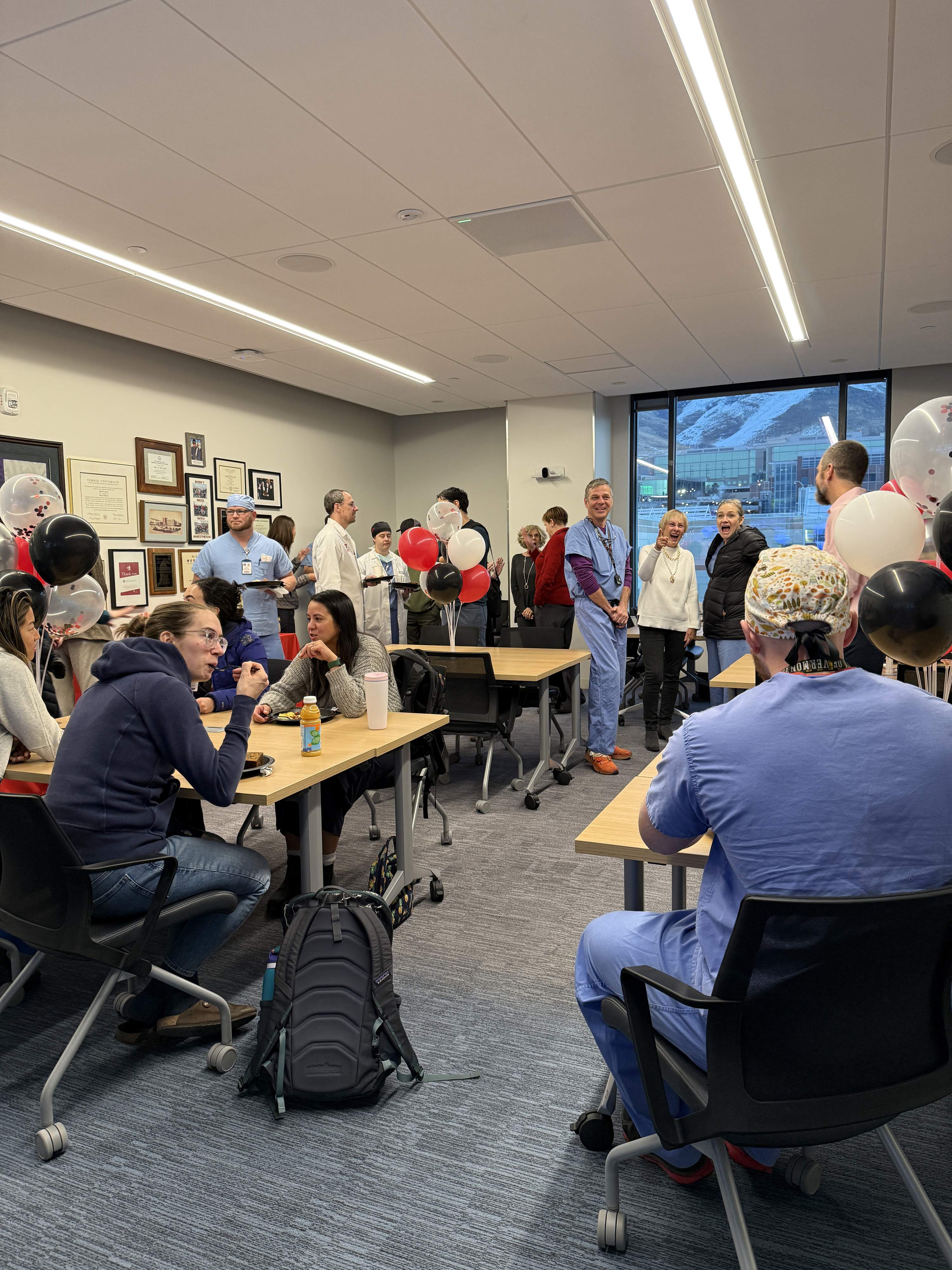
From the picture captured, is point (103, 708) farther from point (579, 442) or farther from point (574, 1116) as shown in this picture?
point (579, 442)

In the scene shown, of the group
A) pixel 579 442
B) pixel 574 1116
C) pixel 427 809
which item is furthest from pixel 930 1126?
pixel 579 442

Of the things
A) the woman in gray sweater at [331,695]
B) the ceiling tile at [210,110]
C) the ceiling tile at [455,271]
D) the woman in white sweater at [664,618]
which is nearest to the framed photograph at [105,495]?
the ceiling tile at [455,271]

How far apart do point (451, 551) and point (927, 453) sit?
306 centimetres

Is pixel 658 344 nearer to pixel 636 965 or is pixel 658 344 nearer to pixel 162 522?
pixel 162 522

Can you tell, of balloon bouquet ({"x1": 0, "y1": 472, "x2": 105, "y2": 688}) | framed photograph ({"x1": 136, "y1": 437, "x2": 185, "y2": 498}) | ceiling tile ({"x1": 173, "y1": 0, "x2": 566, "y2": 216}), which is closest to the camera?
ceiling tile ({"x1": 173, "y1": 0, "x2": 566, "y2": 216})

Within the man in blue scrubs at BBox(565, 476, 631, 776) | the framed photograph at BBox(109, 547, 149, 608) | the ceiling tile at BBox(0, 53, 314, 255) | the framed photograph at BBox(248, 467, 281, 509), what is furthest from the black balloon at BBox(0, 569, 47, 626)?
the framed photograph at BBox(248, 467, 281, 509)

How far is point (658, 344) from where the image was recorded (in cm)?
642

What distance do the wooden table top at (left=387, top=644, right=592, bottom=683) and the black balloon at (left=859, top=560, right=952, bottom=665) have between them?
2.51m

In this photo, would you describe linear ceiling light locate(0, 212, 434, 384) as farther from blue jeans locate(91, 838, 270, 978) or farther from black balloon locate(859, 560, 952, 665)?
black balloon locate(859, 560, 952, 665)

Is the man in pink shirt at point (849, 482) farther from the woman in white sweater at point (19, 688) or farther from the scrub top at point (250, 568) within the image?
the scrub top at point (250, 568)

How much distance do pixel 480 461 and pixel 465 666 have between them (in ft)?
17.9

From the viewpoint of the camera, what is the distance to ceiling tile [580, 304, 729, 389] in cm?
559

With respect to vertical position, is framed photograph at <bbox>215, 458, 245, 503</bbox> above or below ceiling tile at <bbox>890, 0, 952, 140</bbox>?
→ below

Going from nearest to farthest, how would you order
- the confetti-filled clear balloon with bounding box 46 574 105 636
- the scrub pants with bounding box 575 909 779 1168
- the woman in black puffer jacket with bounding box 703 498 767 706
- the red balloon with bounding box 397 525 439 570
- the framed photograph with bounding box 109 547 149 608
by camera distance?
the scrub pants with bounding box 575 909 779 1168 → the confetti-filled clear balloon with bounding box 46 574 105 636 → the red balloon with bounding box 397 525 439 570 → the woman in black puffer jacket with bounding box 703 498 767 706 → the framed photograph with bounding box 109 547 149 608
